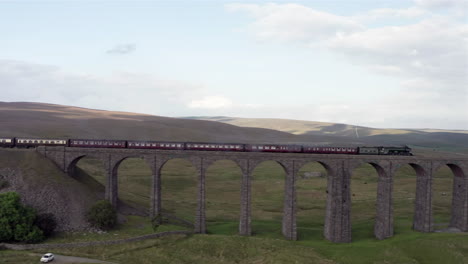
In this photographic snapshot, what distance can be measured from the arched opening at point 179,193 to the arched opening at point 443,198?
4844 cm

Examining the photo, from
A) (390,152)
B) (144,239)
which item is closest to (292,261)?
(144,239)

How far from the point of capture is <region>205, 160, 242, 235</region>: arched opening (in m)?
64.3

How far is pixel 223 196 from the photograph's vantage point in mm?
93938

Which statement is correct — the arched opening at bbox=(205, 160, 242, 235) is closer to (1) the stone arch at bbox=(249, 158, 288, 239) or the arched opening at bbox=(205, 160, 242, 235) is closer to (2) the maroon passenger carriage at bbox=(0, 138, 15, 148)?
(1) the stone arch at bbox=(249, 158, 288, 239)

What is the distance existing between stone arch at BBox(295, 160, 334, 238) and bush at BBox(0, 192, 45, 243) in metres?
40.5

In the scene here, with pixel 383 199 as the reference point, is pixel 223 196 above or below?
below

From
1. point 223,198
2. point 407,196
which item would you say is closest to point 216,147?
point 223,198

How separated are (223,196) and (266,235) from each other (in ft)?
118

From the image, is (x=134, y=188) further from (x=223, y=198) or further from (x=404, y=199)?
(x=404, y=199)

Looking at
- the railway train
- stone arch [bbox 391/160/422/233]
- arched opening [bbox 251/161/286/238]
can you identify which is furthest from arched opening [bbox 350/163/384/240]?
arched opening [bbox 251/161/286/238]

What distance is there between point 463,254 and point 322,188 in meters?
52.1

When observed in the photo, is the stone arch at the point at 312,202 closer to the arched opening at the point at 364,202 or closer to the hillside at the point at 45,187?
the arched opening at the point at 364,202

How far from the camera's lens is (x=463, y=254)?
48.4m

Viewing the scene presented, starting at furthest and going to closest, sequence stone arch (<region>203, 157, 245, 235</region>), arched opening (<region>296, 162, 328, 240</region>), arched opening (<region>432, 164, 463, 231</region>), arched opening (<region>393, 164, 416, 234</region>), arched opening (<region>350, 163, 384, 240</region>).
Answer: arched opening (<region>393, 164, 416, 234</region>), arched opening (<region>432, 164, 463, 231</region>), arched opening (<region>296, 162, 328, 240</region>), arched opening (<region>350, 163, 384, 240</region>), stone arch (<region>203, 157, 245, 235</region>)
